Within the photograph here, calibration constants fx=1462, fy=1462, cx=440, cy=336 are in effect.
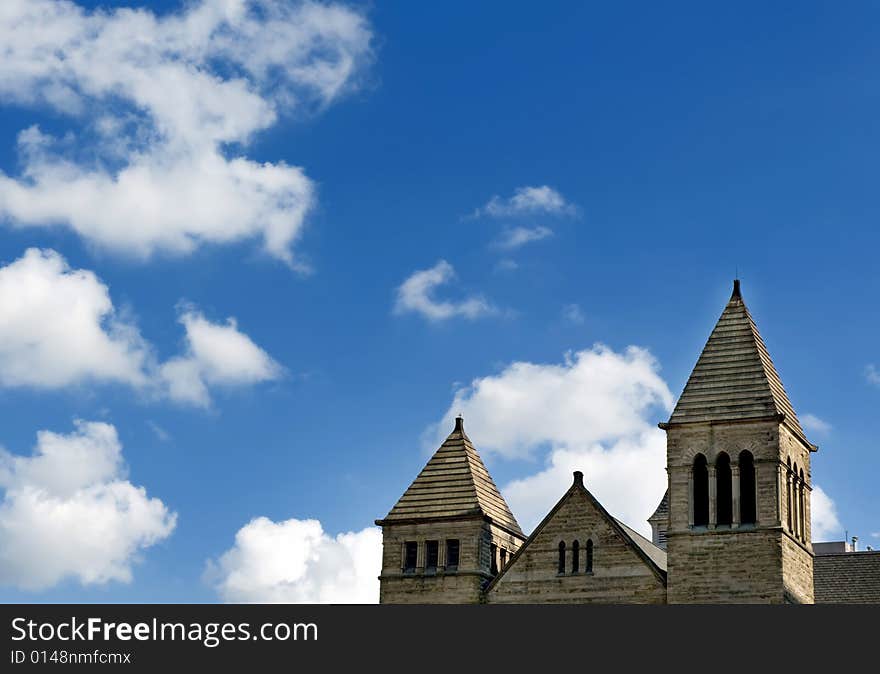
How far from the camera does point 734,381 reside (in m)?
44.7

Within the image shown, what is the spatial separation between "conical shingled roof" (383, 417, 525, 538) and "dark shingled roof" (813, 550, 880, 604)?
11.8m

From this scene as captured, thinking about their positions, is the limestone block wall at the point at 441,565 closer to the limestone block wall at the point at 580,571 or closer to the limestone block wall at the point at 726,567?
the limestone block wall at the point at 580,571

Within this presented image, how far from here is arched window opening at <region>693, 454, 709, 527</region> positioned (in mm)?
43781

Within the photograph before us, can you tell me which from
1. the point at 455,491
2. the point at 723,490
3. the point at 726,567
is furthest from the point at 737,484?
the point at 455,491

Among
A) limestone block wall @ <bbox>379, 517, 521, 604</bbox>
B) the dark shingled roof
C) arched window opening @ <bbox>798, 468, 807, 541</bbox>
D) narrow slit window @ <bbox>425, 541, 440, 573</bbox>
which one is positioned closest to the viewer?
arched window opening @ <bbox>798, 468, 807, 541</bbox>

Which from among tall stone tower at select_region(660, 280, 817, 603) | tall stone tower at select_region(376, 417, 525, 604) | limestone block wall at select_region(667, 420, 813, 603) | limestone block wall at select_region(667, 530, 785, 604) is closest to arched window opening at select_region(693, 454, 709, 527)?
tall stone tower at select_region(660, 280, 817, 603)

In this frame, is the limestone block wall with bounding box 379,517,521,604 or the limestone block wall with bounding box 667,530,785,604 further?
the limestone block wall with bounding box 379,517,521,604

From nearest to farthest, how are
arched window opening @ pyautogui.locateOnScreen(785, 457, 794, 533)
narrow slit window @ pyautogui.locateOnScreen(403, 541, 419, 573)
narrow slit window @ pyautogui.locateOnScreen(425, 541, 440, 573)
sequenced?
1. arched window opening @ pyautogui.locateOnScreen(785, 457, 794, 533)
2. narrow slit window @ pyautogui.locateOnScreen(425, 541, 440, 573)
3. narrow slit window @ pyautogui.locateOnScreen(403, 541, 419, 573)

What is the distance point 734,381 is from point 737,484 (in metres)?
3.30

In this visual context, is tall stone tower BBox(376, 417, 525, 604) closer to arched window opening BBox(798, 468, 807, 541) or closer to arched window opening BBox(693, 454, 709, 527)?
arched window opening BBox(693, 454, 709, 527)

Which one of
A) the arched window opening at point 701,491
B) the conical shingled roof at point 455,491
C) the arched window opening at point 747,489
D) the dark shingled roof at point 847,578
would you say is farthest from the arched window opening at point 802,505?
the conical shingled roof at point 455,491
